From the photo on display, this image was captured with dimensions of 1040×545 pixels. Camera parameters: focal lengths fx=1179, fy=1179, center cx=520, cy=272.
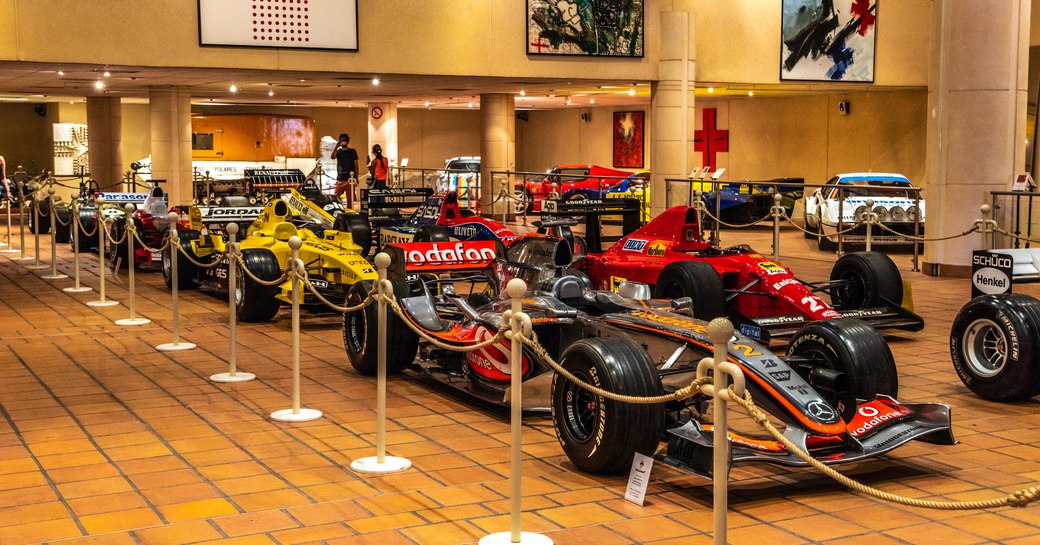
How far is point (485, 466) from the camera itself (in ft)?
21.4

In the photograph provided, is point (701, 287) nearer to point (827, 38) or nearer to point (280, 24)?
point (280, 24)

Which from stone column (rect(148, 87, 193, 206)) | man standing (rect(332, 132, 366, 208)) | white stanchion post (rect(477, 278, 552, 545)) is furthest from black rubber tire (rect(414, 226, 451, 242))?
stone column (rect(148, 87, 193, 206))

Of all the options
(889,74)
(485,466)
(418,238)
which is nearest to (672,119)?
(889,74)

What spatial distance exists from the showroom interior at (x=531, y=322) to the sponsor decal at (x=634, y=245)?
0.04m

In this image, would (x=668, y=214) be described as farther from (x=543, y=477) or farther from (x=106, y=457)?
(x=106, y=457)

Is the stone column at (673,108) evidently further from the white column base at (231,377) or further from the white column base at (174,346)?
the white column base at (231,377)

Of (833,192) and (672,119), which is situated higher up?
(672,119)

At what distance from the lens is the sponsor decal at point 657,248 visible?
11.4 m

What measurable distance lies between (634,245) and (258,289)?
3720 mm

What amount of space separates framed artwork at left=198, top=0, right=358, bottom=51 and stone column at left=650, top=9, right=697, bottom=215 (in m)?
5.58

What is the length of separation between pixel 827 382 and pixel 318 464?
2.93m

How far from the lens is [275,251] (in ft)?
41.0

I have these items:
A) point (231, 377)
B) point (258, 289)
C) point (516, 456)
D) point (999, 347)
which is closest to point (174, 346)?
point (258, 289)

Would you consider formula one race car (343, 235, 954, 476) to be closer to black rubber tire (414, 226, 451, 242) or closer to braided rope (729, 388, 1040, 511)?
braided rope (729, 388, 1040, 511)
